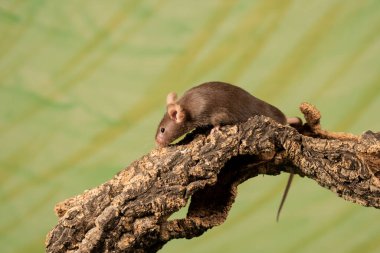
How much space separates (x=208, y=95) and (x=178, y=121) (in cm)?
25

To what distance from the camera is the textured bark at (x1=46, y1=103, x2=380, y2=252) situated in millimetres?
2824

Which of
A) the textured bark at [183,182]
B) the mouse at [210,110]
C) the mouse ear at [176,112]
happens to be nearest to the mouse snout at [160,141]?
the mouse at [210,110]

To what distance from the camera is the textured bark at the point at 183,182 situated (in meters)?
2.82

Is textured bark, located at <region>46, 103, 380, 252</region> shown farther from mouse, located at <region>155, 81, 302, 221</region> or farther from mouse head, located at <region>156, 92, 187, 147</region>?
mouse head, located at <region>156, 92, 187, 147</region>

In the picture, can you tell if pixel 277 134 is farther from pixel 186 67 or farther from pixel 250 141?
pixel 186 67

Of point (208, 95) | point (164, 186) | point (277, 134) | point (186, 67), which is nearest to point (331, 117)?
point (186, 67)

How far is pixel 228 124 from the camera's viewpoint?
333 cm

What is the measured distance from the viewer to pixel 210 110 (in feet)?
11.3

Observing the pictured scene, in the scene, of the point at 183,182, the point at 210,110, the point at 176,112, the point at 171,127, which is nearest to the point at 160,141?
the point at 171,127

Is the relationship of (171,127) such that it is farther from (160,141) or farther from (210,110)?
(210,110)

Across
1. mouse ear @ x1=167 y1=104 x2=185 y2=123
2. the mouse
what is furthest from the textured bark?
mouse ear @ x1=167 y1=104 x2=185 y2=123

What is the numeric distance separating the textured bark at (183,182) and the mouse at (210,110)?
0.35 metres

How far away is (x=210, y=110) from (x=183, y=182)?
0.72 m

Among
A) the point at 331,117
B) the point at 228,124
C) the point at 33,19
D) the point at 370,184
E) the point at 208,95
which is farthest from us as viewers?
the point at 33,19
